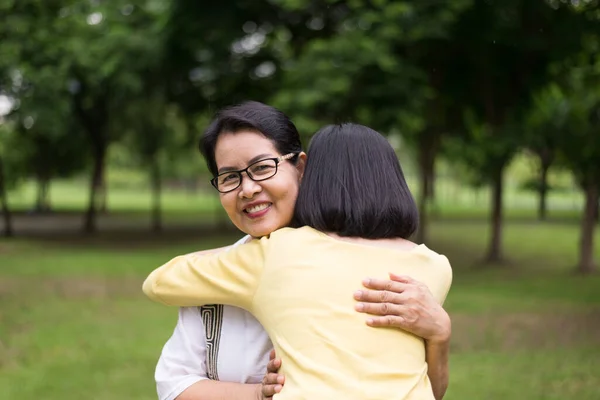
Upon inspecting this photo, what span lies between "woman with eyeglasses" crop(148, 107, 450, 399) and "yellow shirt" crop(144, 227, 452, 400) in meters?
0.08

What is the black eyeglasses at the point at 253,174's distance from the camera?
1874mm

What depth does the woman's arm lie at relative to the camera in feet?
5.55

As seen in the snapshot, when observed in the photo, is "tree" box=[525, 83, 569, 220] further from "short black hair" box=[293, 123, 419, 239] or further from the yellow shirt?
the yellow shirt

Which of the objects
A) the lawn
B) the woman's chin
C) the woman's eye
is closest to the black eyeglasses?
the woman's eye

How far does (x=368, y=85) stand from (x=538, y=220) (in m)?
22.0

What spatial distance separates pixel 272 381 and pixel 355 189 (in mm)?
499

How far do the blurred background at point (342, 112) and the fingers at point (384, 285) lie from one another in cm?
544

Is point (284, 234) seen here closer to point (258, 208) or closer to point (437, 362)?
point (258, 208)

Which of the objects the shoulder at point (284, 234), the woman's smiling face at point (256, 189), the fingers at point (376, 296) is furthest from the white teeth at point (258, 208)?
the fingers at point (376, 296)

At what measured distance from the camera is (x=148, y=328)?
9.80 m

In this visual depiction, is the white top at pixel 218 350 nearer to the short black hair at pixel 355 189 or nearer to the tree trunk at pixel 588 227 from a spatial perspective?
the short black hair at pixel 355 189

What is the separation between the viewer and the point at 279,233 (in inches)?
70.4

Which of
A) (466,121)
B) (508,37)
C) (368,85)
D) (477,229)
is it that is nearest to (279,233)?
(368,85)

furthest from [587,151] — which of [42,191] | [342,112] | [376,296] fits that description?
[42,191]
